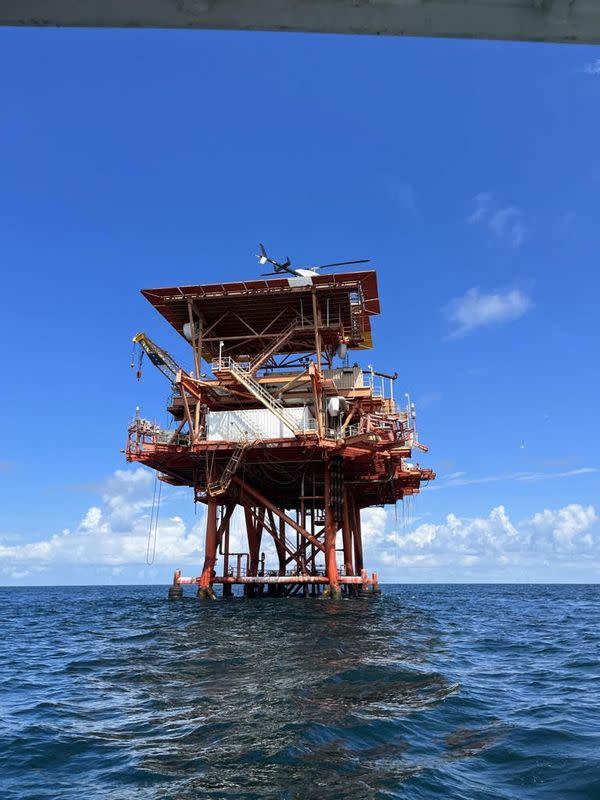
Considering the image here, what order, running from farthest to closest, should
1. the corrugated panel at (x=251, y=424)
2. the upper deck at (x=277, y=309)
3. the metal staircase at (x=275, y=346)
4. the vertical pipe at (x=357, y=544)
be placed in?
1. the vertical pipe at (x=357, y=544)
2. the metal staircase at (x=275, y=346)
3. the upper deck at (x=277, y=309)
4. the corrugated panel at (x=251, y=424)

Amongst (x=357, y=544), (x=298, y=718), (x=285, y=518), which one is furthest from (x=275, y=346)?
(x=298, y=718)

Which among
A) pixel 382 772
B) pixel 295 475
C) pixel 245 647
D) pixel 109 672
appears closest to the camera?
pixel 382 772

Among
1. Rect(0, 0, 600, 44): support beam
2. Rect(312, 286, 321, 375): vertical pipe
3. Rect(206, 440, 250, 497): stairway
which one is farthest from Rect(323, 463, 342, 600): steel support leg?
Rect(0, 0, 600, 44): support beam

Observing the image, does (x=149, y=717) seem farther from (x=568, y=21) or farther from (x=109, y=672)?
(x=568, y=21)

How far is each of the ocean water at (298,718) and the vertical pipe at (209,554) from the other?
44.5ft

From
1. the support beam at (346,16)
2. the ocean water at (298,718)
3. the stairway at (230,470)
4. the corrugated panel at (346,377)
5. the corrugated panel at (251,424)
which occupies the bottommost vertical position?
the ocean water at (298,718)

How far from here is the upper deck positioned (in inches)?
1195

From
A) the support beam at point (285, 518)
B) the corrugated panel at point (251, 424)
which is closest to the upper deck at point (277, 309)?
the corrugated panel at point (251, 424)

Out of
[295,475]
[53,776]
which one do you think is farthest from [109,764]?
[295,475]

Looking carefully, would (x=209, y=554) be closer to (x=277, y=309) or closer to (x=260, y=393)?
(x=260, y=393)

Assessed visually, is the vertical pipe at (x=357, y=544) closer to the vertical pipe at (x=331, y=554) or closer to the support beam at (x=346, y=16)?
the vertical pipe at (x=331, y=554)

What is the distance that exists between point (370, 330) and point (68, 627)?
2427cm

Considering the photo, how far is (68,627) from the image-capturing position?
23453 millimetres

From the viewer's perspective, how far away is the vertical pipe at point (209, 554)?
31.1 metres
